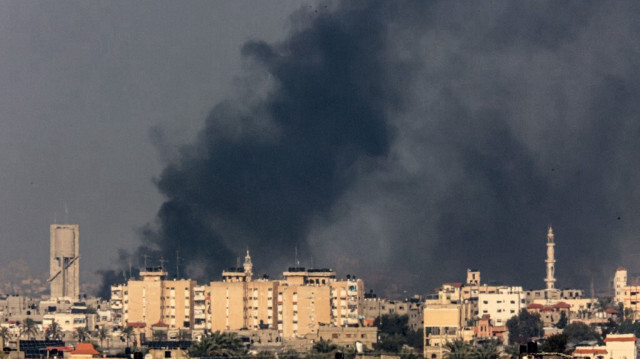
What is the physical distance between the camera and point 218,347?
506ft

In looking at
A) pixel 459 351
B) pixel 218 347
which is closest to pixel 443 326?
pixel 218 347

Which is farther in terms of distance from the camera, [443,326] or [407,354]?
[443,326]

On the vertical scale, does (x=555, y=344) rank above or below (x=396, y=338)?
below

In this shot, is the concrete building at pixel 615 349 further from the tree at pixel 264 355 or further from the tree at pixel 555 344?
the tree at pixel 264 355

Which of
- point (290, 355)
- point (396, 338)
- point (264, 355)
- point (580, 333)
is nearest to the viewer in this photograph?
point (264, 355)

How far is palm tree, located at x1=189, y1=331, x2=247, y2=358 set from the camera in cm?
14938

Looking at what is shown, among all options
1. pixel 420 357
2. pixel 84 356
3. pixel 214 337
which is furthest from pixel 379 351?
pixel 84 356

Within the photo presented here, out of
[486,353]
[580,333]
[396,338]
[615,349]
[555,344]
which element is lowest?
[486,353]

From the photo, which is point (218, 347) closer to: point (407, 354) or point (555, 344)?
point (407, 354)

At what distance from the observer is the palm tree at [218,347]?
149375 millimetres

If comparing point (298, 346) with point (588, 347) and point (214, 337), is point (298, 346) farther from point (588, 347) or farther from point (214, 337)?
point (588, 347)

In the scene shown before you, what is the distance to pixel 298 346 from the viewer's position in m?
183

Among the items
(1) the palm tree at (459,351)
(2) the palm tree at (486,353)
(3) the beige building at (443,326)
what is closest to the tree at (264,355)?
(3) the beige building at (443,326)

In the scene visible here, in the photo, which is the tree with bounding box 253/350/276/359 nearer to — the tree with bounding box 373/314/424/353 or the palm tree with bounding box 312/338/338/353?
the palm tree with bounding box 312/338/338/353
